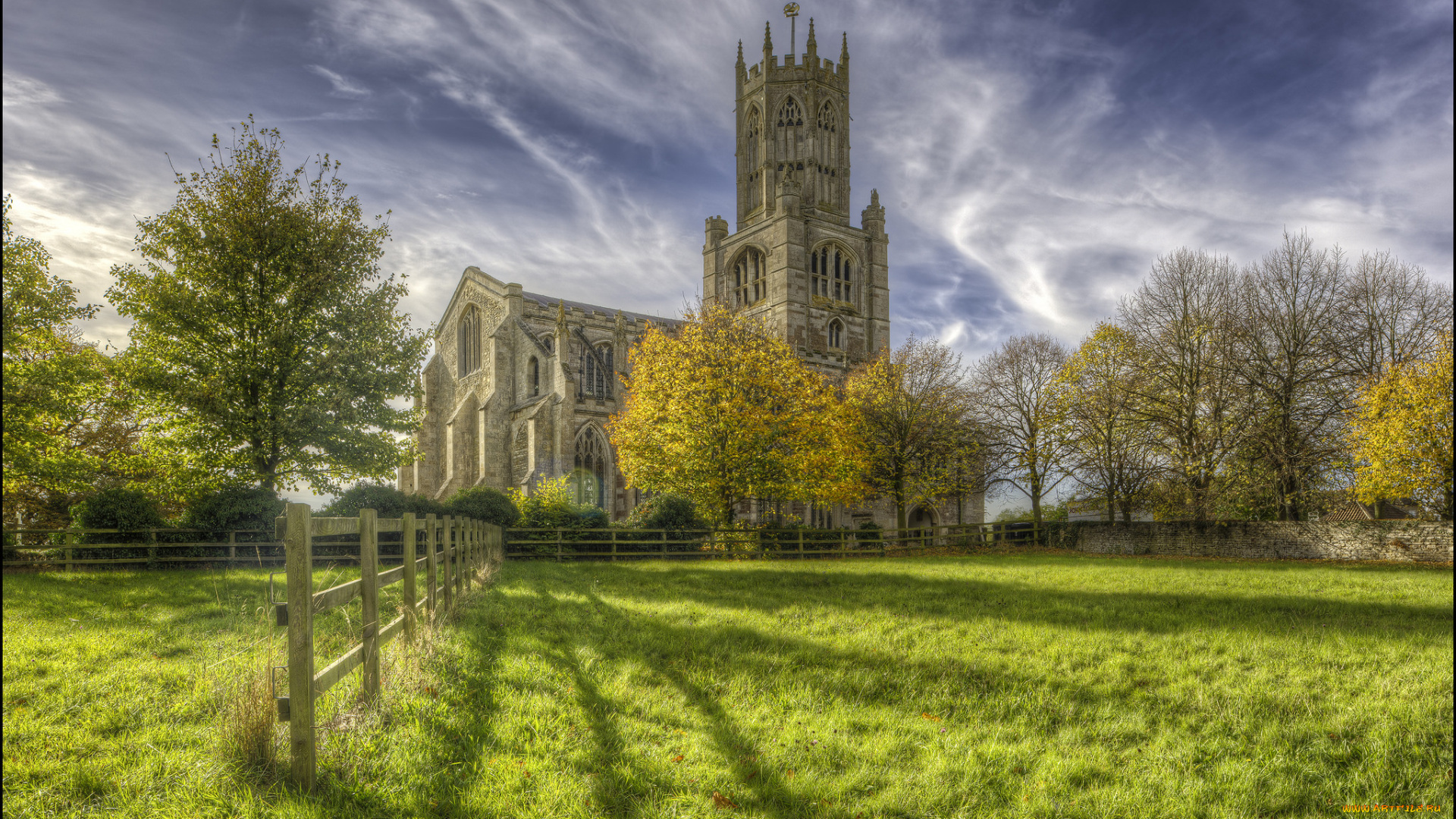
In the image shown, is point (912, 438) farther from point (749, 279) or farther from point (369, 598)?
point (369, 598)

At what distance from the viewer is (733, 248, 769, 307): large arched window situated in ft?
154

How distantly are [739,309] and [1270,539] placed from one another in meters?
30.5

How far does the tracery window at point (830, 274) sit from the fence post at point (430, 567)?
3949 cm

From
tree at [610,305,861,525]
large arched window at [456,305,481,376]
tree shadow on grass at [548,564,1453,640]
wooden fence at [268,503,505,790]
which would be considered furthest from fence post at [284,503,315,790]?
large arched window at [456,305,481,376]

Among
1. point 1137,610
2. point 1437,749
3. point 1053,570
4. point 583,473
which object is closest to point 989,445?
point 1053,570

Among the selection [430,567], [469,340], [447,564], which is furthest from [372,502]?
[469,340]

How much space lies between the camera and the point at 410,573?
21.0ft

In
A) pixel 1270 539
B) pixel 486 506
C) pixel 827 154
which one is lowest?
pixel 1270 539

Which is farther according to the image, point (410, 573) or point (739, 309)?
point (739, 309)

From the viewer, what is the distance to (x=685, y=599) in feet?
36.5

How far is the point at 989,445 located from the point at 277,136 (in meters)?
28.6

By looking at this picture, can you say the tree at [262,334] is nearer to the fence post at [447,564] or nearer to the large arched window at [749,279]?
the fence post at [447,564]

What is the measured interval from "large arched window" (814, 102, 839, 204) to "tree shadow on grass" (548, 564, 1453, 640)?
38629 millimetres

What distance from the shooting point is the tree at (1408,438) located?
19.0 metres
